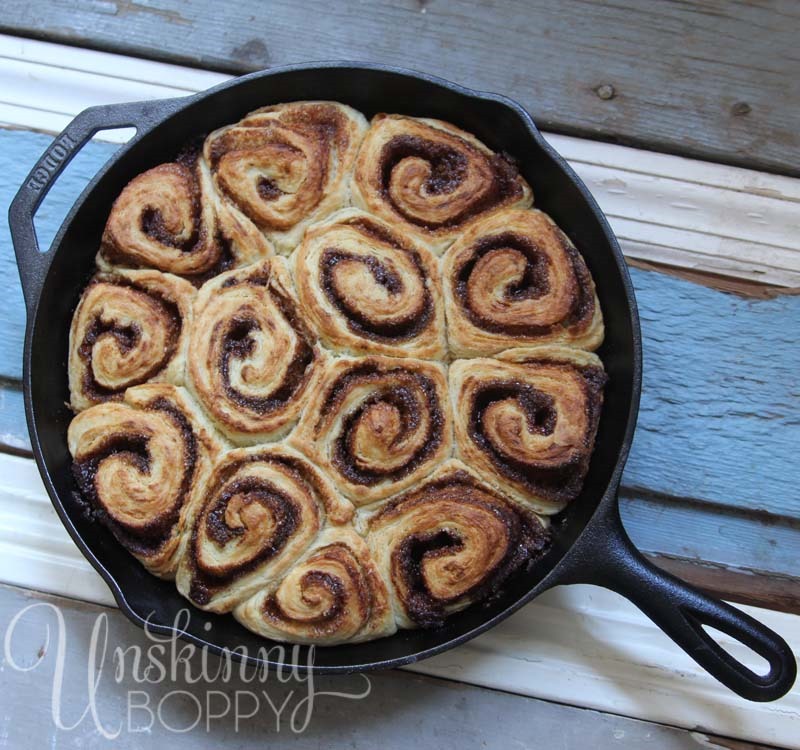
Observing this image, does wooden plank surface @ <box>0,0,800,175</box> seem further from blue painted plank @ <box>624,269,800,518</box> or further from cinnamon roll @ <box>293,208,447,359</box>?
cinnamon roll @ <box>293,208,447,359</box>

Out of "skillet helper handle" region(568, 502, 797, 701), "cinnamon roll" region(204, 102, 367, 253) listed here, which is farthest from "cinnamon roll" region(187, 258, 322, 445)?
"skillet helper handle" region(568, 502, 797, 701)

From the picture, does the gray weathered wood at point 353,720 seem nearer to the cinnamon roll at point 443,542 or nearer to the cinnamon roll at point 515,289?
the cinnamon roll at point 443,542

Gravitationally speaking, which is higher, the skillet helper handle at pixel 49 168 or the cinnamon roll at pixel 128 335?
the skillet helper handle at pixel 49 168

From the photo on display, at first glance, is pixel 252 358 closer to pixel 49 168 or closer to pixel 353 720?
pixel 49 168

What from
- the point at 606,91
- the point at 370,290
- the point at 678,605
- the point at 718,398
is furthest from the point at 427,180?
the point at 678,605

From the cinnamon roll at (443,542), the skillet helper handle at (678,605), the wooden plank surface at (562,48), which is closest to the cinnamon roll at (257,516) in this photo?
the cinnamon roll at (443,542)
